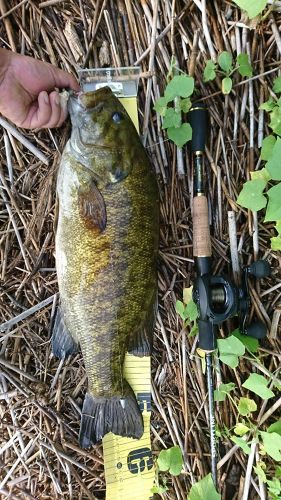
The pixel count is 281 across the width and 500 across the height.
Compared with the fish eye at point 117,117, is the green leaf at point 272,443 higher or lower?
lower

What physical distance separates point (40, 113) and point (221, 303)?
1465 mm

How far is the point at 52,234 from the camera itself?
106 inches

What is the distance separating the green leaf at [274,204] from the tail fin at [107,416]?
4.07 ft

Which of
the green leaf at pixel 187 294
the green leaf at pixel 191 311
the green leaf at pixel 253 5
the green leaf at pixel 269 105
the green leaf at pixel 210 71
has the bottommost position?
the green leaf at pixel 191 311

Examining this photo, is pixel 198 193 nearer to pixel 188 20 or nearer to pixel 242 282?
pixel 242 282

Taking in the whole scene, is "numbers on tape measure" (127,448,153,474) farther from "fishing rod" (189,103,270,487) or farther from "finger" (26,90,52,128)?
"finger" (26,90,52,128)

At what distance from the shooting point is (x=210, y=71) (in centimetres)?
248

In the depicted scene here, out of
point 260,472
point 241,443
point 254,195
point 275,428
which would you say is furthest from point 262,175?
point 260,472

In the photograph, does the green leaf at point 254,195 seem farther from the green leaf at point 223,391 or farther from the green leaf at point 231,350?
the green leaf at point 223,391

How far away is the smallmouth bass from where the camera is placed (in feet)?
7.33

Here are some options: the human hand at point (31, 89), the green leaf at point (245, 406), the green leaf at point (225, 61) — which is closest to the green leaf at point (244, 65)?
the green leaf at point (225, 61)

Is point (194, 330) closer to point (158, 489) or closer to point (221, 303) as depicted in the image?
point (221, 303)

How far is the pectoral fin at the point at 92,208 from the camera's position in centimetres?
222

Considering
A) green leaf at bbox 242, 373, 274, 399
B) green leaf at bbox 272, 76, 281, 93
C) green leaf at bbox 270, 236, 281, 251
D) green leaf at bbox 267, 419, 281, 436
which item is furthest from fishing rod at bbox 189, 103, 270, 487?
green leaf at bbox 272, 76, 281, 93
